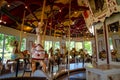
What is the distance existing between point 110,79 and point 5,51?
5.93 metres

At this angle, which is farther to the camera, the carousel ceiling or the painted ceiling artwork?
the carousel ceiling

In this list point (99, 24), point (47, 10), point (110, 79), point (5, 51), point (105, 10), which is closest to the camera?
point (110, 79)

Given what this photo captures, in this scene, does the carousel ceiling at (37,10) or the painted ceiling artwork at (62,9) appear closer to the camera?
the painted ceiling artwork at (62,9)

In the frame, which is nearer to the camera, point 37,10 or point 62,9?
point 62,9

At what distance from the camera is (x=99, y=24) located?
11.7ft

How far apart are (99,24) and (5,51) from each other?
17.1 feet

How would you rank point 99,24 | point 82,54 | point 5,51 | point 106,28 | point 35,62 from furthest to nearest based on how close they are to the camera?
point 82,54
point 5,51
point 99,24
point 106,28
point 35,62

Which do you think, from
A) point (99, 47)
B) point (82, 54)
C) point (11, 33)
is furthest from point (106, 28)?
point (82, 54)

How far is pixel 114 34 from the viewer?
2979 mm

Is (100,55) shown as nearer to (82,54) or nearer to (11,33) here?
(11,33)

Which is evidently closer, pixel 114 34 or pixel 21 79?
pixel 21 79

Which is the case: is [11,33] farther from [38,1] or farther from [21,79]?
[21,79]

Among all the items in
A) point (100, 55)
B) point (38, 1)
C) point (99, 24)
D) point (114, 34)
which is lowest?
point (100, 55)

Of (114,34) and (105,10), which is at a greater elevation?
(105,10)
